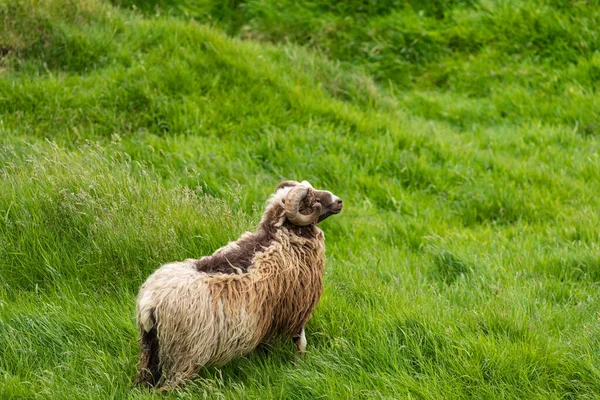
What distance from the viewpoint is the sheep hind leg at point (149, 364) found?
4457 millimetres

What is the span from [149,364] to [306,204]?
1.50 metres

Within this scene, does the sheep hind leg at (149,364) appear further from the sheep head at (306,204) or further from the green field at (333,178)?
the sheep head at (306,204)

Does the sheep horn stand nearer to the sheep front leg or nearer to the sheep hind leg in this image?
the sheep front leg

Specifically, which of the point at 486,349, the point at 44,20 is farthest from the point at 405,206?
the point at 44,20

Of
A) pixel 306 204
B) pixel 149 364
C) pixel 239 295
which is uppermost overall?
pixel 306 204

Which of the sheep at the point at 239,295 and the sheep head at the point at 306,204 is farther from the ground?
the sheep head at the point at 306,204

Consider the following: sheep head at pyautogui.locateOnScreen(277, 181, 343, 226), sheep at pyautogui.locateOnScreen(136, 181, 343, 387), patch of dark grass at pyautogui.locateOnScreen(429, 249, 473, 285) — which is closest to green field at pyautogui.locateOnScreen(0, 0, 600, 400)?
patch of dark grass at pyautogui.locateOnScreen(429, 249, 473, 285)

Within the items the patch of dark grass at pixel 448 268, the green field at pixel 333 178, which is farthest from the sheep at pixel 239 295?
the patch of dark grass at pixel 448 268

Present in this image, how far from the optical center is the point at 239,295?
460 centimetres

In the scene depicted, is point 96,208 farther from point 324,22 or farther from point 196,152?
point 324,22

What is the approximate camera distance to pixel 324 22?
12.6 meters

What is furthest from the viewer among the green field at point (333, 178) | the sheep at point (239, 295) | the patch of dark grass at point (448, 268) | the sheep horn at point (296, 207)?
the patch of dark grass at point (448, 268)

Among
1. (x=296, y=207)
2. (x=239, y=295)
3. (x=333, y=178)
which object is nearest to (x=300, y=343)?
(x=239, y=295)

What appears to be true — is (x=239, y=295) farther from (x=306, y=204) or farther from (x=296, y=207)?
(x=306, y=204)
